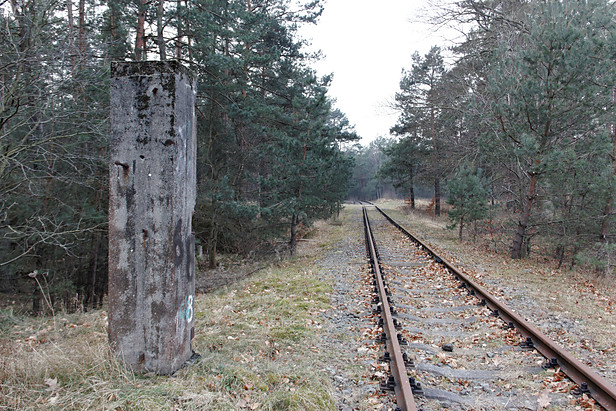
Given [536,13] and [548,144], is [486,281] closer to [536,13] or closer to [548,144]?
[548,144]

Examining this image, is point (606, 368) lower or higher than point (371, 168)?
lower

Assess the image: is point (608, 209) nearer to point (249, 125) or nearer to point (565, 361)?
point (565, 361)

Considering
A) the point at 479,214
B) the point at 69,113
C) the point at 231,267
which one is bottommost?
the point at 231,267

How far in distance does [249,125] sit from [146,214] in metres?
10.7

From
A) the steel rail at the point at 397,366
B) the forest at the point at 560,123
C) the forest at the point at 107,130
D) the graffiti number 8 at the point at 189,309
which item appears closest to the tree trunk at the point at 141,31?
the forest at the point at 107,130

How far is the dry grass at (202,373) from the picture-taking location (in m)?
2.91

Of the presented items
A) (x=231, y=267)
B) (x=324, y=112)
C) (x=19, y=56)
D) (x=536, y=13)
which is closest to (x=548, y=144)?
(x=536, y=13)

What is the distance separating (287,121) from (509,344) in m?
11.1

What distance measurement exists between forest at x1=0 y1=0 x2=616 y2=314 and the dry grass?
323cm

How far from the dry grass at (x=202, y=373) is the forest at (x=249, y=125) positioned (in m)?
3.23

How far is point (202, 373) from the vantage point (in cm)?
346

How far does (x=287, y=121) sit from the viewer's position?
14.2 meters

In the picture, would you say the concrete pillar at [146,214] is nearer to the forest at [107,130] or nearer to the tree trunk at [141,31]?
the forest at [107,130]

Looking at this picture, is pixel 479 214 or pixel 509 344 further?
pixel 479 214
